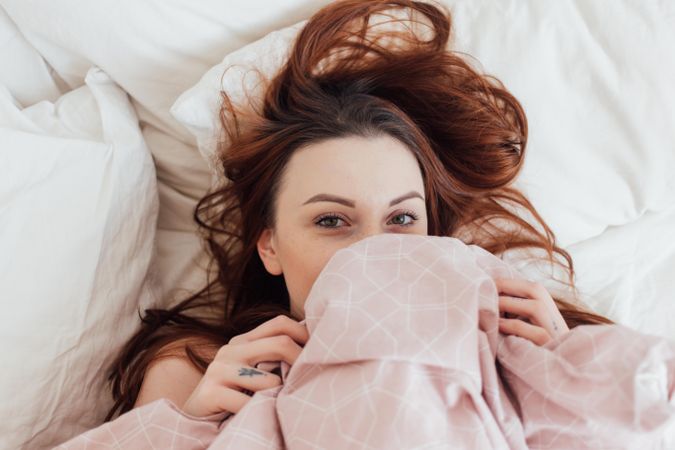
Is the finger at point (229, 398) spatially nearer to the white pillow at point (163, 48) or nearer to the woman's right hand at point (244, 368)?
the woman's right hand at point (244, 368)

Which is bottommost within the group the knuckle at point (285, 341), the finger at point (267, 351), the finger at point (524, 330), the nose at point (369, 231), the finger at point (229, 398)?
the finger at point (229, 398)

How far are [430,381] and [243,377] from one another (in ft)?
1.03

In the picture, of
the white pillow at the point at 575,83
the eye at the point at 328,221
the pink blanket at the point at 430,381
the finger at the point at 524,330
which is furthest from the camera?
the white pillow at the point at 575,83

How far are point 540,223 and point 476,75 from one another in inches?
13.1

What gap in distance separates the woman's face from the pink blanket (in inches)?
7.3

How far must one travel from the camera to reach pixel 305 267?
44.3 inches

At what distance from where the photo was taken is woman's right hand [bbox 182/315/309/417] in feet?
3.08

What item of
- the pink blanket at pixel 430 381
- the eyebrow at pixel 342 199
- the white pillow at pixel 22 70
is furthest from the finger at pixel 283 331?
the white pillow at pixel 22 70

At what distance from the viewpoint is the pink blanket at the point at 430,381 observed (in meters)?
0.74

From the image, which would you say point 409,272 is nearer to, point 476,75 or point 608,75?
point 476,75

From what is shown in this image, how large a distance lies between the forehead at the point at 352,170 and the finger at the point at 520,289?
24 centimetres

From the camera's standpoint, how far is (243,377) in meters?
0.95

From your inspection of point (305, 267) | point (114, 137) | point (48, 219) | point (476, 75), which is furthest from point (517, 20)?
point (48, 219)

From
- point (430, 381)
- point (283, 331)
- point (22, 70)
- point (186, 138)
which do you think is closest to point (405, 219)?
point (283, 331)
